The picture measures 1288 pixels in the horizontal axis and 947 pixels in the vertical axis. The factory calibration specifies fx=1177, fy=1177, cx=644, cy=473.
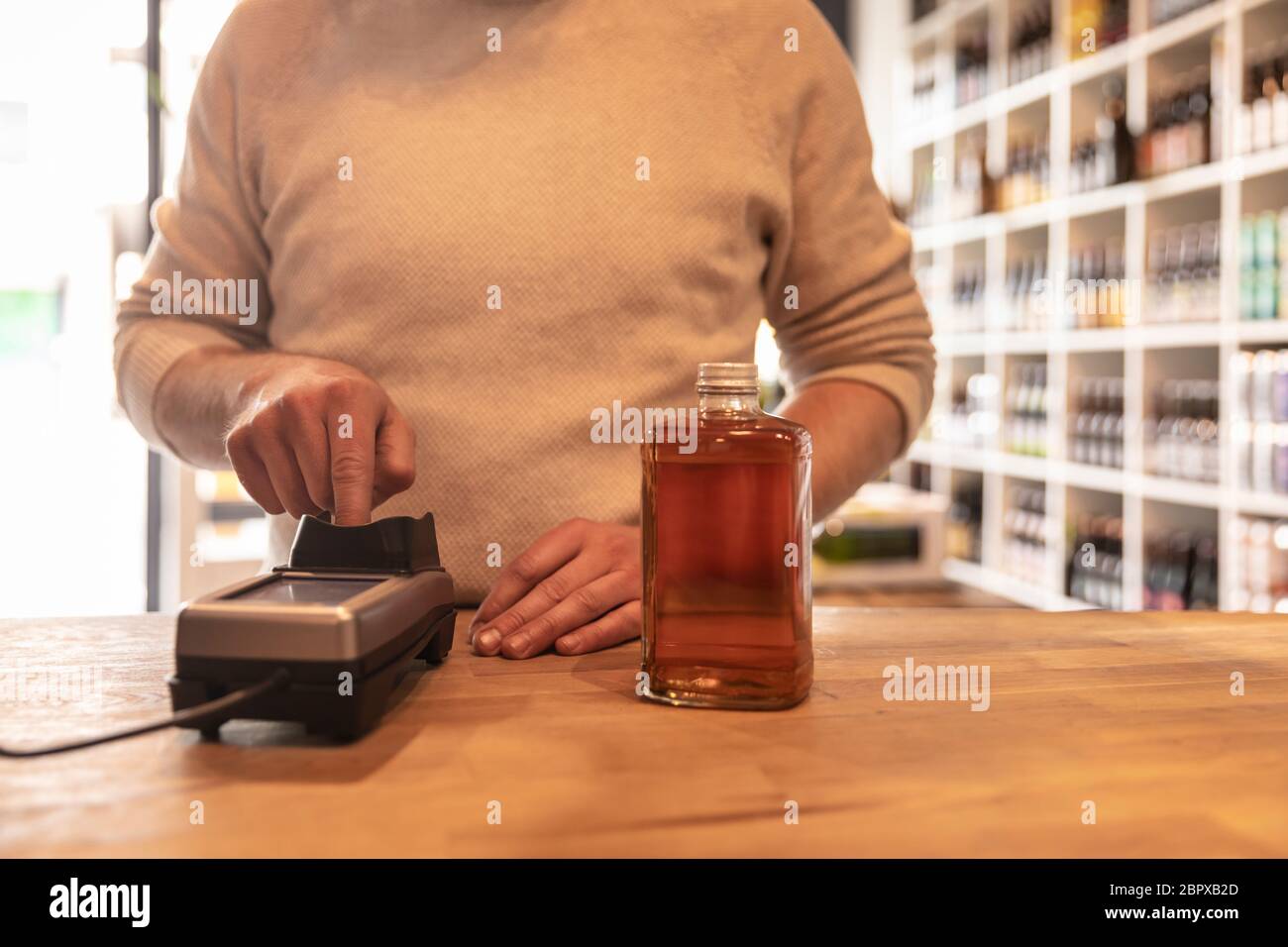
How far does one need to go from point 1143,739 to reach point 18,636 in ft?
2.36

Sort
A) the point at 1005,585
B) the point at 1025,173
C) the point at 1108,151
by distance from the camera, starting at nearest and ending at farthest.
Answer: the point at 1108,151 → the point at 1025,173 → the point at 1005,585

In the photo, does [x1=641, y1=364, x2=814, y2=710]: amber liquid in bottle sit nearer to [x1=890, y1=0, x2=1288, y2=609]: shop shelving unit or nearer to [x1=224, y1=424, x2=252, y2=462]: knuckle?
[x1=224, y1=424, x2=252, y2=462]: knuckle

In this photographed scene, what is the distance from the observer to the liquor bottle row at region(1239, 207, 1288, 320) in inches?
114

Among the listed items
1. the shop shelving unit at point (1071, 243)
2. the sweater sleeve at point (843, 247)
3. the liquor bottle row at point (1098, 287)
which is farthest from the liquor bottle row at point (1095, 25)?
the sweater sleeve at point (843, 247)

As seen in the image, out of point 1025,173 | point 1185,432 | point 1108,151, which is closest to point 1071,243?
point 1108,151

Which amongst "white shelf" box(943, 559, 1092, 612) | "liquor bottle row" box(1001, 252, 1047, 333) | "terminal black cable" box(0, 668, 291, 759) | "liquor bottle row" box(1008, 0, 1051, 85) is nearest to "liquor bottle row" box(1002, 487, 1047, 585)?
"white shelf" box(943, 559, 1092, 612)

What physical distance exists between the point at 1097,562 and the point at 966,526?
113 centimetres

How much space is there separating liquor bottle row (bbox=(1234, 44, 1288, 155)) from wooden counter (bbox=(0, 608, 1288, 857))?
265 centimetres

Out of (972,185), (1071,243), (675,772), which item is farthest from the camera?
(972,185)

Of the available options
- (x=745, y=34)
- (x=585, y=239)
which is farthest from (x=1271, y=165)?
(x=585, y=239)

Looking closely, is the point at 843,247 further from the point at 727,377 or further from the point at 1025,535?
the point at 1025,535

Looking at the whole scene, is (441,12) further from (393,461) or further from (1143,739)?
(1143,739)

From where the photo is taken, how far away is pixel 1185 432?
11.2 feet
